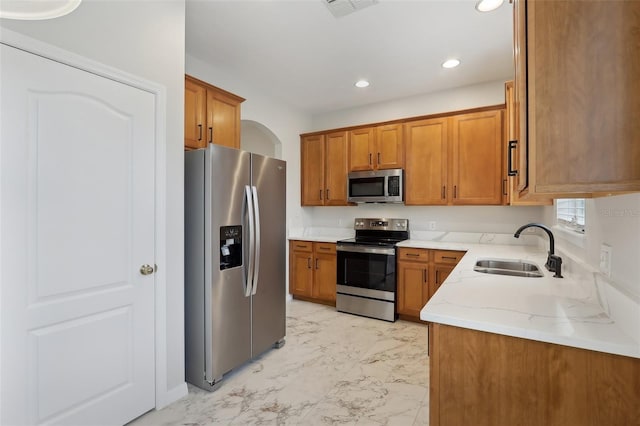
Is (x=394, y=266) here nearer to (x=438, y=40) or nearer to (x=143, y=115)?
(x=438, y=40)

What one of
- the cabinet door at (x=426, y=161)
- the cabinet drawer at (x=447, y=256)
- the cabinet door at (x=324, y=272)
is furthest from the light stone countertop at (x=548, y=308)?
the cabinet door at (x=324, y=272)

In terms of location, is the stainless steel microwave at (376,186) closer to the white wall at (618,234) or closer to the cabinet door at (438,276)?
the cabinet door at (438,276)

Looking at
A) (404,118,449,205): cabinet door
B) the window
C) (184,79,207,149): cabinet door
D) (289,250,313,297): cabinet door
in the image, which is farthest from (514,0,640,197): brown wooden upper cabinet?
(289,250,313,297): cabinet door

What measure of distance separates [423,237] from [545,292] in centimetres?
253

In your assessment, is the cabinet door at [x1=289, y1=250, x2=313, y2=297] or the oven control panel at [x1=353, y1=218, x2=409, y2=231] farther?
the cabinet door at [x1=289, y1=250, x2=313, y2=297]

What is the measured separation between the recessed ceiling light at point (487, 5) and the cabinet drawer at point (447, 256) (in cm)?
212

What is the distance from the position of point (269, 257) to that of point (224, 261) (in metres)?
0.48

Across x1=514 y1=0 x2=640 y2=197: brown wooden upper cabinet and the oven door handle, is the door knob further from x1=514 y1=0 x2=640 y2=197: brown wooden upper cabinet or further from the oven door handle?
the oven door handle

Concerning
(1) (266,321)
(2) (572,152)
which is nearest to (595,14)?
(2) (572,152)

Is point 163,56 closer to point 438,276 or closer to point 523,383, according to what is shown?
point 523,383

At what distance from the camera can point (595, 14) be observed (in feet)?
2.76

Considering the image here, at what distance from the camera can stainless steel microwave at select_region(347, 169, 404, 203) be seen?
3814mm

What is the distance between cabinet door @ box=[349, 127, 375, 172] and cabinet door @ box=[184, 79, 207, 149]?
6.84ft

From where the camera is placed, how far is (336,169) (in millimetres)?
4309
